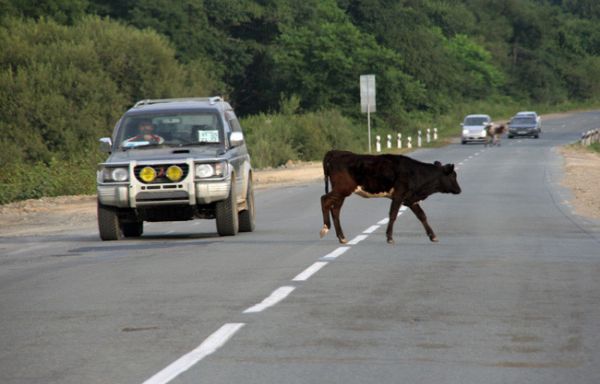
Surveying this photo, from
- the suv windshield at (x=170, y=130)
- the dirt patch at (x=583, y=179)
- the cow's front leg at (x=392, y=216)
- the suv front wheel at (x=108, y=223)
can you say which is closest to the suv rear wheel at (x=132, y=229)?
the suv front wheel at (x=108, y=223)

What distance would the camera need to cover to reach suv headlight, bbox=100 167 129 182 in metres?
18.7

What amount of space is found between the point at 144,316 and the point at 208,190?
26.2 ft

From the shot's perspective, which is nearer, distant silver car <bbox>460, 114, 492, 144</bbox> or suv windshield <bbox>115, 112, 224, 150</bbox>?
suv windshield <bbox>115, 112, 224, 150</bbox>

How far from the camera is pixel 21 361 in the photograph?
28.6 ft

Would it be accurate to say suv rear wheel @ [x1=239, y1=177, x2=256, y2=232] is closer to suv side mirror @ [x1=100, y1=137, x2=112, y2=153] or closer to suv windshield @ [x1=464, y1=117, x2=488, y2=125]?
suv side mirror @ [x1=100, y1=137, x2=112, y2=153]

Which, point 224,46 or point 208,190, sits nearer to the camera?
point 208,190

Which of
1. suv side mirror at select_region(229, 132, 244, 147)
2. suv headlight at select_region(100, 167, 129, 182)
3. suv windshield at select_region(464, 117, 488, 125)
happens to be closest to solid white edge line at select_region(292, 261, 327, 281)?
suv headlight at select_region(100, 167, 129, 182)

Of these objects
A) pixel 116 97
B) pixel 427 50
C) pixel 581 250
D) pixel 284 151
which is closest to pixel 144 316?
pixel 581 250

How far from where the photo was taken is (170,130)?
65.4ft

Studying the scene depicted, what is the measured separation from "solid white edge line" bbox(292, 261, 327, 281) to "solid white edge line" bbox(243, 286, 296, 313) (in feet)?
2.49

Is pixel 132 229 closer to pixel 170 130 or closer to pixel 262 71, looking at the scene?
pixel 170 130

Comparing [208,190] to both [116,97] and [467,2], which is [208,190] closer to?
[116,97]

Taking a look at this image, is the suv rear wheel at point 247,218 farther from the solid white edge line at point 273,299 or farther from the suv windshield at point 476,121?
the suv windshield at point 476,121

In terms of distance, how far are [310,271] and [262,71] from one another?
73.2 meters
